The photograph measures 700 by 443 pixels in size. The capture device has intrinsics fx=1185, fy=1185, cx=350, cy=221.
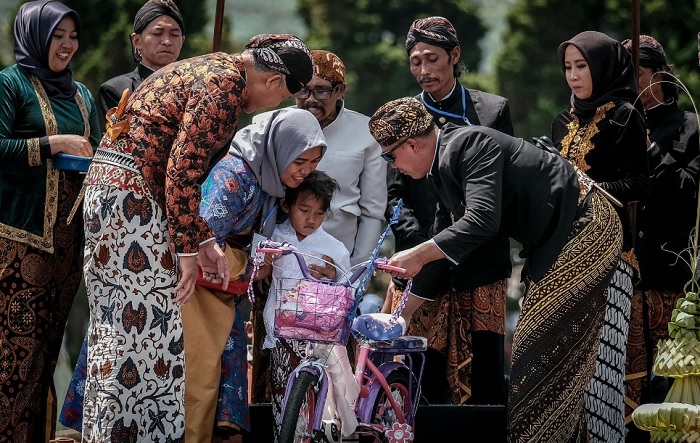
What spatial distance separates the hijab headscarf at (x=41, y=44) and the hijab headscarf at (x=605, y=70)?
8.57 feet

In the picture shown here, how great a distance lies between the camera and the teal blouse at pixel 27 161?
5.51 m

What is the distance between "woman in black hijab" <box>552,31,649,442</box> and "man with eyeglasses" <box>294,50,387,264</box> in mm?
1024

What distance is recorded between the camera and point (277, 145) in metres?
5.36

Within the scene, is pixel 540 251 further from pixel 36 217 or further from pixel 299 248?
pixel 36 217

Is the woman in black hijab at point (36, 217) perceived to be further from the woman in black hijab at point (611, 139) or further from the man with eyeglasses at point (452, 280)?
the woman in black hijab at point (611, 139)

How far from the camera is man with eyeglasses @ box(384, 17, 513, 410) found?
238 inches

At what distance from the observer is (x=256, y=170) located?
5.35 meters

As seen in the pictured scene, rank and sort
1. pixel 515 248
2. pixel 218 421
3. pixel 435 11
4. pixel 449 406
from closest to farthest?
1. pixel 218 421
2. pixel 449 406
3. pixel 515 248
4. pixel 435 11

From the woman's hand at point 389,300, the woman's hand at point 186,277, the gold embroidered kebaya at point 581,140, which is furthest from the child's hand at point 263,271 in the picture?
the gold embroidered kebaya at point 581,140

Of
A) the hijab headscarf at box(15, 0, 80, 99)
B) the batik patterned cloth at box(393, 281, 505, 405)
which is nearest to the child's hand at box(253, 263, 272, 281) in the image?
the batik patterned cloth at box(393, 281, 505, 405)

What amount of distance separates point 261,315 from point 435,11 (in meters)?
19.1

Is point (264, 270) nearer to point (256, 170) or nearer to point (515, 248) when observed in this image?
point (256, 170)

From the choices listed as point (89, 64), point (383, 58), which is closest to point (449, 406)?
point (89, 64)

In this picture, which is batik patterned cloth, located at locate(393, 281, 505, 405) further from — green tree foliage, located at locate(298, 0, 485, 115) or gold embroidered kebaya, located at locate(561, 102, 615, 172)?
green tree foliage, located at locate(298, 0, 485, 115)
